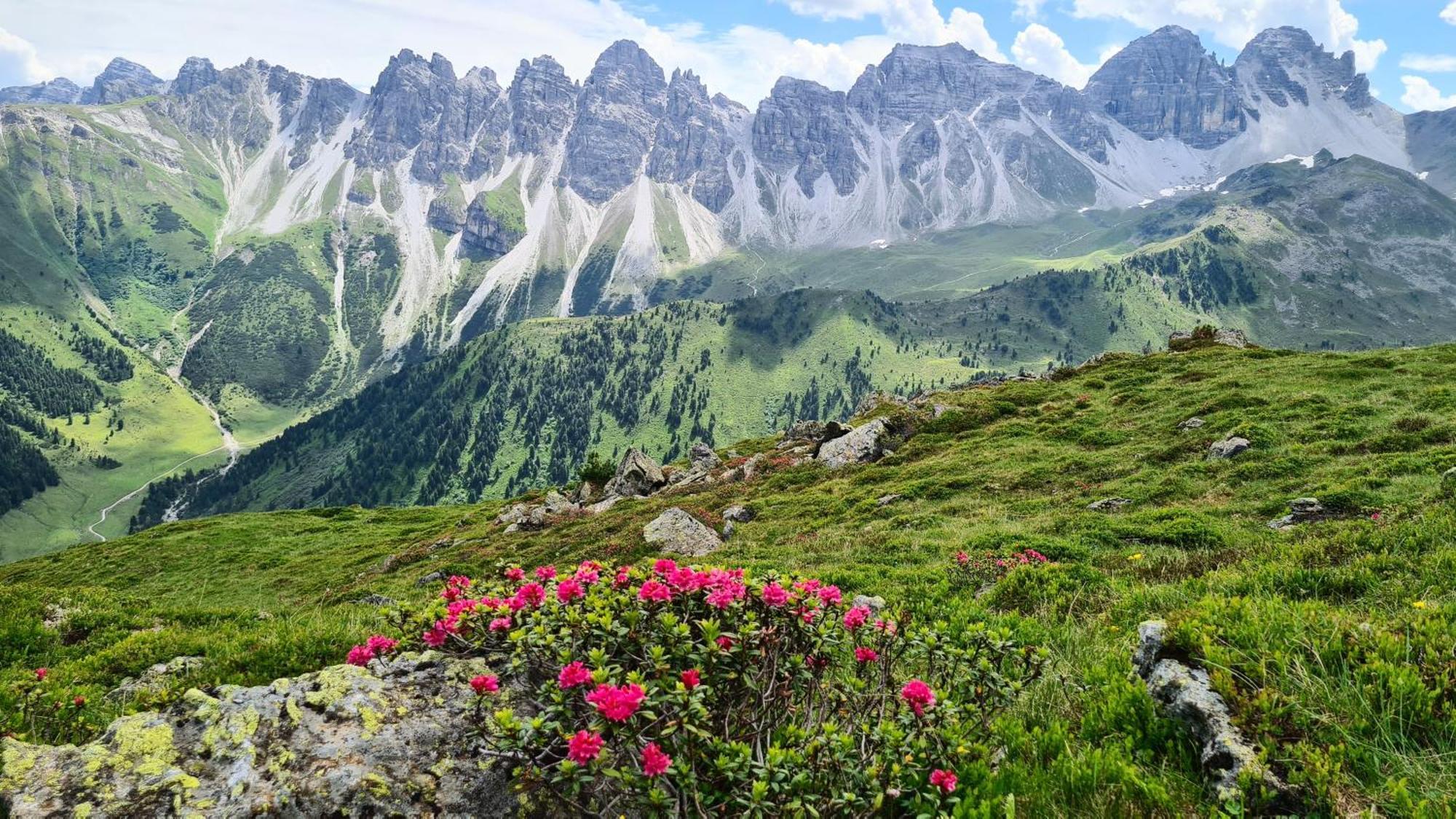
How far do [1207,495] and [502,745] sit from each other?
25.8 m

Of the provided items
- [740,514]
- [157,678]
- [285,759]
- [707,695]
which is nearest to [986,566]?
[707,695]

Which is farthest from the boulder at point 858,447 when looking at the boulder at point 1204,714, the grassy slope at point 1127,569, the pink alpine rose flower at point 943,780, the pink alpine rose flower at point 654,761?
the pink alpine rose flower at point 654,761

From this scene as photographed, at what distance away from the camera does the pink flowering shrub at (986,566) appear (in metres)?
14.4

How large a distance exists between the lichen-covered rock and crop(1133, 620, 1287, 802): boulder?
5589mm

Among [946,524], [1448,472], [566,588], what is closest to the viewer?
[566,588]

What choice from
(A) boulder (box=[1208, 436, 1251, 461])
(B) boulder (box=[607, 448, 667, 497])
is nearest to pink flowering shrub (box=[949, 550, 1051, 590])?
(A) boulder (box=[1208, 436, 1251, 461])

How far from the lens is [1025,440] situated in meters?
37.0

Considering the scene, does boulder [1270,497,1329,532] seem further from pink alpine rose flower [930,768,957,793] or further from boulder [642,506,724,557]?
boulder [642,506,724,557]

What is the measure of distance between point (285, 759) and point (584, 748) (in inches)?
104

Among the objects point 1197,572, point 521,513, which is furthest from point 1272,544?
point 521,513

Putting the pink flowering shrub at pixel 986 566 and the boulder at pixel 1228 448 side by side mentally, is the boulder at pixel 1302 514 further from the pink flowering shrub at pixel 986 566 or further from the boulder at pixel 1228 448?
the boulder at pixel 1228 448

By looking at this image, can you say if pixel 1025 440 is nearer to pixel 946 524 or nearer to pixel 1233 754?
pixel 946 524

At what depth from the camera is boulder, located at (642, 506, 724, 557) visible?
28102mm

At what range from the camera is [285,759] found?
4734 mm
